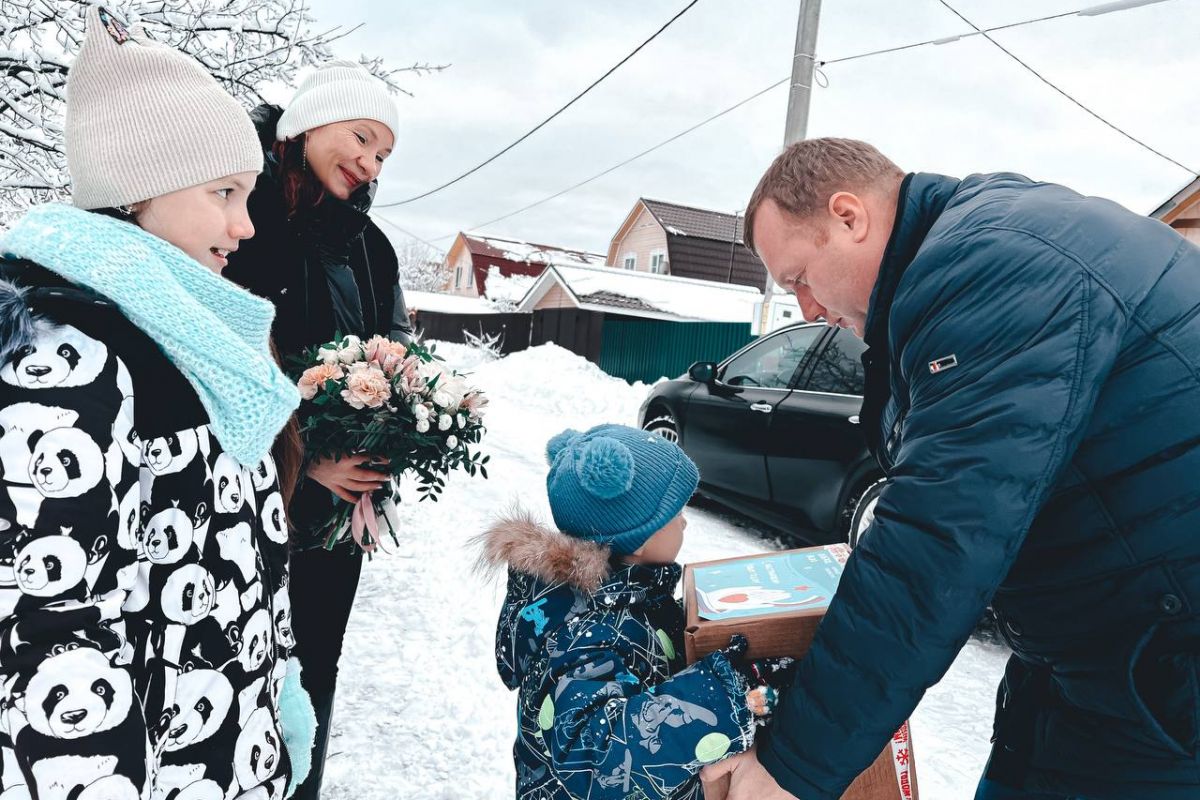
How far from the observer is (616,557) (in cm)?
181

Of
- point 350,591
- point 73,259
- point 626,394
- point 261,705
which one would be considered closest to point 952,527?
point 261,705

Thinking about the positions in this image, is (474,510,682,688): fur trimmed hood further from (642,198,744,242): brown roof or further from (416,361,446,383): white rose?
(642,198,744,242): brown roof

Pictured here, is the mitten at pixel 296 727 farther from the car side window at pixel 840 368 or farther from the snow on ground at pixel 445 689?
the car side window at pixel 840 368

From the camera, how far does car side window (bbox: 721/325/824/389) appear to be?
19.2 feet

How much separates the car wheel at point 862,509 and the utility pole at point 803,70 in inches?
272

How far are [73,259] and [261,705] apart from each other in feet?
2.77

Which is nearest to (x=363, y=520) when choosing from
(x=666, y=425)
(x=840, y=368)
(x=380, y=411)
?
(x=380, y=411)

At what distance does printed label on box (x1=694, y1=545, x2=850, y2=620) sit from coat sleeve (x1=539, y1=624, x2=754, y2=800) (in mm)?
158

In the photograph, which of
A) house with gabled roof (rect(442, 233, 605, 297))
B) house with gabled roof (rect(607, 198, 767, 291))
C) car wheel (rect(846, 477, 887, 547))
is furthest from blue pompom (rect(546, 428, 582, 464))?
house with gabled roof (rect(442, 233, 605, 297))

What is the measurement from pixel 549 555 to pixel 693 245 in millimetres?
31862

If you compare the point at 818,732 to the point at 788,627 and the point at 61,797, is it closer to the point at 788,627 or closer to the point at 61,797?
the point at 788,627

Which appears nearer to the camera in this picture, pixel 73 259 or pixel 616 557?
pixel 73 259

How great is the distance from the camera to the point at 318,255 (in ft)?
8.09

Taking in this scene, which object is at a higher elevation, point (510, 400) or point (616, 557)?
point (616, 557)
